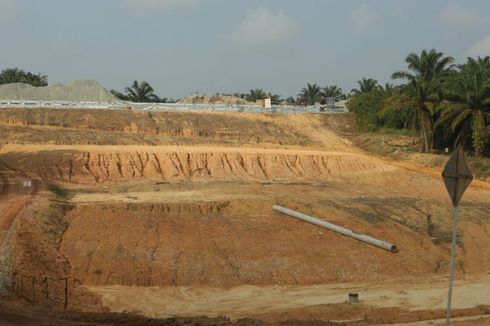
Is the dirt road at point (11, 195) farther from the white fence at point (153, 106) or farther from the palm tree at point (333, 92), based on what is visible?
the palm tree at point (333, 92)

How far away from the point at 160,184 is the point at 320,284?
16.0 meters

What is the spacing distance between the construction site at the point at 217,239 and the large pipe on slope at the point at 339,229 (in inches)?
10.0

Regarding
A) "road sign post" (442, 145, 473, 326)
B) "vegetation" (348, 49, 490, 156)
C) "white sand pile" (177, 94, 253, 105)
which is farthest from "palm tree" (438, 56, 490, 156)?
"white sand pile" (177, 94, 253, 105)

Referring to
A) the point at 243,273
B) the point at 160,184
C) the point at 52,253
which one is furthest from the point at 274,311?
the point at 160,184

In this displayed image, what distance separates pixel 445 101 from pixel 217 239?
3101 cm

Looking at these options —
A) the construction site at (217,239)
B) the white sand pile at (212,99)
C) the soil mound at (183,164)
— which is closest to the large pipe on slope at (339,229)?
the construction site at (217,239)

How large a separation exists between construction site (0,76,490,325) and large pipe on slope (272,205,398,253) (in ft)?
0.83

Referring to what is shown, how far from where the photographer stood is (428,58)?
49.0 metres

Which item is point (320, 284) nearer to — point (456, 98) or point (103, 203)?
point (103, 203)

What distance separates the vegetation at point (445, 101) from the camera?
1702 inches

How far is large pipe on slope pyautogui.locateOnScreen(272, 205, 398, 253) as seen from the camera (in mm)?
22141

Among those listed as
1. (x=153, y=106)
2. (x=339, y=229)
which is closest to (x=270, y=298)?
(x=339, y=229)

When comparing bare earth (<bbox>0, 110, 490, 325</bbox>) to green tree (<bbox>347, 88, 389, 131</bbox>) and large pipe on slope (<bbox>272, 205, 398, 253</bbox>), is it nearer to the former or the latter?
large pipe on slope (<bbox>272, 205, 398, 253</bbox>)

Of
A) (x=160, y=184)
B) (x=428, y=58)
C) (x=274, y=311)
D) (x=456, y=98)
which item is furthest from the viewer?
(x=428, y=58)
